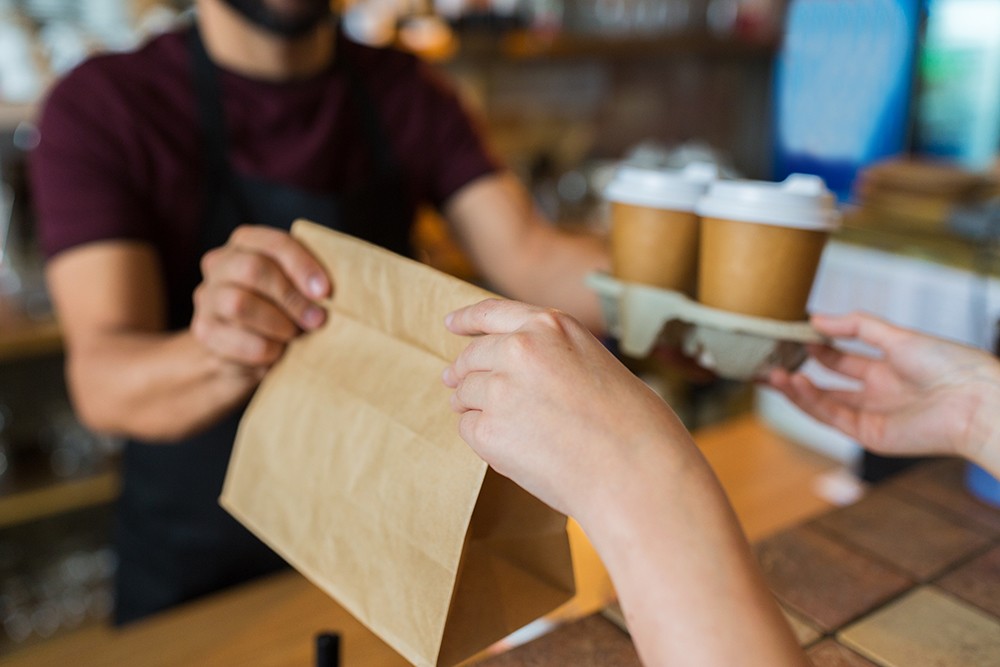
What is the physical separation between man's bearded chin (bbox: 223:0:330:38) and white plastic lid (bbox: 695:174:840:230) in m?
0.75

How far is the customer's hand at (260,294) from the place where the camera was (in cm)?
72

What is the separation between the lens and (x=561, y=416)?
1.69 feet

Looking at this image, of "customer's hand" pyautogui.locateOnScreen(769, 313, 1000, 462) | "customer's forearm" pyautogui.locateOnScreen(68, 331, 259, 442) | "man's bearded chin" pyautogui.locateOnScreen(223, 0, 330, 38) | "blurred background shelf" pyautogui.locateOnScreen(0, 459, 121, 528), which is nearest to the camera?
"customer's hand" pyautogui.locateOnScreen(769, 313, 1000, 462)

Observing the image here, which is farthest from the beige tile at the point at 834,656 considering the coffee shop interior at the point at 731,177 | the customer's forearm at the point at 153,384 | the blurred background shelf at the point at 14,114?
the blurred background shelf at the point at 14,114

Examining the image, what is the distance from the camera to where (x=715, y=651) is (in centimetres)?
48

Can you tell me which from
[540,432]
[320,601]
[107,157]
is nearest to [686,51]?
[107,157]

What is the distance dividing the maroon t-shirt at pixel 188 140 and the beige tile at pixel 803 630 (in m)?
0.94

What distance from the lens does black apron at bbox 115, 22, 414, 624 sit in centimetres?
130

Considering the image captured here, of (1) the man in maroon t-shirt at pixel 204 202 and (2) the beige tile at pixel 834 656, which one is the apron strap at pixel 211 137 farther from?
(2) the beige tile at pixel 834 656

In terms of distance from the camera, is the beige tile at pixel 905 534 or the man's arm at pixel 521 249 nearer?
the beige tile at pixel 905 534

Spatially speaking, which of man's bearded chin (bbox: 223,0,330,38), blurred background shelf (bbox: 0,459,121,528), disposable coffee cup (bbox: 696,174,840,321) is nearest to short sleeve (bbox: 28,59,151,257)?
man's bearded chin (bbox: 223,0,330,38)

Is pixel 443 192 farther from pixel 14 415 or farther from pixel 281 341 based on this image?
pixel 14 415

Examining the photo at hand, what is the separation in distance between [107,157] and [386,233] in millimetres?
454

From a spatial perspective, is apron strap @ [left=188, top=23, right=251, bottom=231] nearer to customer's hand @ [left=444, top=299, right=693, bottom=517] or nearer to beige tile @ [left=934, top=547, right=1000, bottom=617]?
customer's hand @ [left=444, top=299, right=693, bottom=517]
